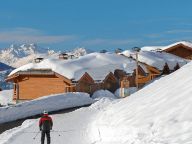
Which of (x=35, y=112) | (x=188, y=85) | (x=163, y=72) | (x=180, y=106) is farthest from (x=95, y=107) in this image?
(x=163, y=72)

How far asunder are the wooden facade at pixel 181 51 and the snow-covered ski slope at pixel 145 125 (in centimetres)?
5072

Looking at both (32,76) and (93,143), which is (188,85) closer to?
(93,143)

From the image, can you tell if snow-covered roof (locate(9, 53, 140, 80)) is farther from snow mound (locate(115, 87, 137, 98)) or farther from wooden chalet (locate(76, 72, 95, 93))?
snow mound (locate(115, 87, 137, 98))

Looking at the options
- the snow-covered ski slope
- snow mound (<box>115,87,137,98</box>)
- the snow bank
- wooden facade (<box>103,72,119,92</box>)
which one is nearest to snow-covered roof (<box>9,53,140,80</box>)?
wooden facade (<box>103,72,119,92</box>)

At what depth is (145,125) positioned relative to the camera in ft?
52.2

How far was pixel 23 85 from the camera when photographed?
5022cm

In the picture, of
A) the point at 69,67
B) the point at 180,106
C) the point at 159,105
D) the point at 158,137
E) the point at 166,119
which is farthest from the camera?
the point at 69,67

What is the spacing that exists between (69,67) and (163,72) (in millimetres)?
17318

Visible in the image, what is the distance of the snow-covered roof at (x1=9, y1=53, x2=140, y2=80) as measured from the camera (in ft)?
157

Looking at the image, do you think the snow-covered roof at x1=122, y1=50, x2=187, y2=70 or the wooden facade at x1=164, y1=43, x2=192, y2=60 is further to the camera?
the wooden facade at x1=164, y1=43, x2=192, y2=60

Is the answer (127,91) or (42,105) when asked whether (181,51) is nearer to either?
(127,91)

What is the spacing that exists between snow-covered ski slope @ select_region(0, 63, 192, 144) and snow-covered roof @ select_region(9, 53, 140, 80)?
862 inches

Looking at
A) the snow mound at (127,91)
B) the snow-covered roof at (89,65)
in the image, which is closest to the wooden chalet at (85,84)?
the snow-covered roof at (89,65)

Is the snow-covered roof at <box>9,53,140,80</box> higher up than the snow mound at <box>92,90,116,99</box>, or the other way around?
the snow-covered roof at <box>9,53,140,80</box>
